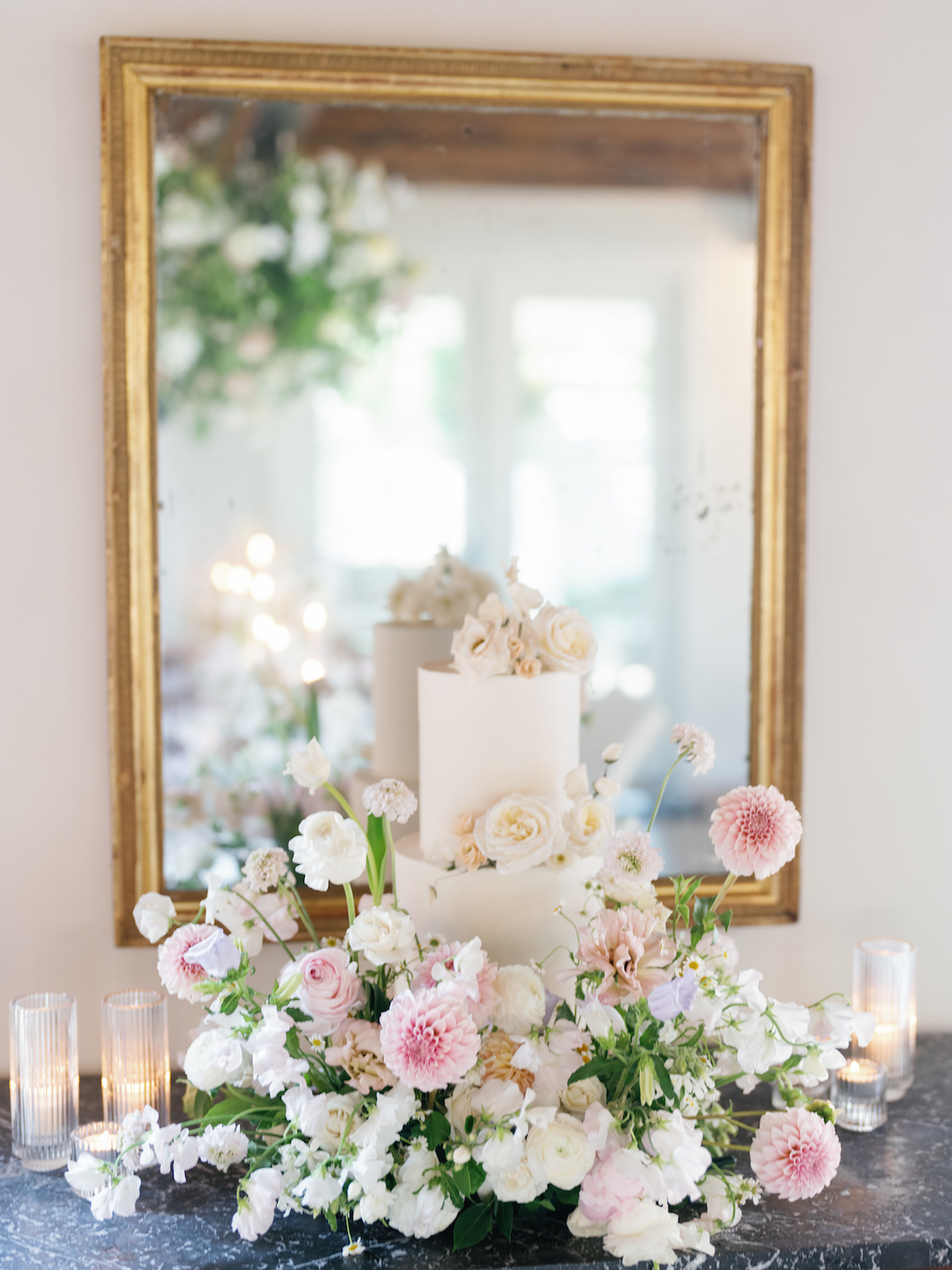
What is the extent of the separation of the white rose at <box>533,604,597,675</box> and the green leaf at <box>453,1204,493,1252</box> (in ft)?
1.64

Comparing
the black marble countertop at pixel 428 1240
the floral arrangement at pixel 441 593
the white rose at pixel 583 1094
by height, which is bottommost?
the black marble countertop at pixel 428 1240

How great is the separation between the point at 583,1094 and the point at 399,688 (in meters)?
0.52

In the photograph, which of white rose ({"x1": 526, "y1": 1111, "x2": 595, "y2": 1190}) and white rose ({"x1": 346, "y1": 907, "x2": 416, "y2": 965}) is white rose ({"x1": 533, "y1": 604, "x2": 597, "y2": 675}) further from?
white rose ({"x1": 526, "y1": 1111, "x2": 595, "y2": 1190})

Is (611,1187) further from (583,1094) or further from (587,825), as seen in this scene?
(587,825)

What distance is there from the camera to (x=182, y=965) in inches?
41.9

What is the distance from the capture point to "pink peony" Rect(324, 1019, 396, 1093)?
3.30 ft

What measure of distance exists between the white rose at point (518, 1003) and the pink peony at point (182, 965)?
279 millimetres

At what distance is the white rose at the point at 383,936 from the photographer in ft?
3.30

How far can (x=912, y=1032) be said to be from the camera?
1.36 metres

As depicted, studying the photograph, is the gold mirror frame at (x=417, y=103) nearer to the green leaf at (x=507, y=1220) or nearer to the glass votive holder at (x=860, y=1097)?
the glass votive holder at (x=860, y=1097)

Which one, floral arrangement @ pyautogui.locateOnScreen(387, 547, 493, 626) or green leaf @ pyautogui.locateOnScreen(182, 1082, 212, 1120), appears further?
floral arrangement @ pyautogui.locateOnScreen(387, 547, 493, 626)

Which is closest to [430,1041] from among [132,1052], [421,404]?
[132,1052]

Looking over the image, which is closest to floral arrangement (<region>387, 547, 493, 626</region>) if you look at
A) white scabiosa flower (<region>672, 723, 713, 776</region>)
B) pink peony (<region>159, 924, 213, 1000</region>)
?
white scabiosa flower (<region>672, 723, 713, 776</region>)

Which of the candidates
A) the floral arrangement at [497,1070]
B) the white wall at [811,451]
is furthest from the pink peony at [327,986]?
the white wall at [811,451]
